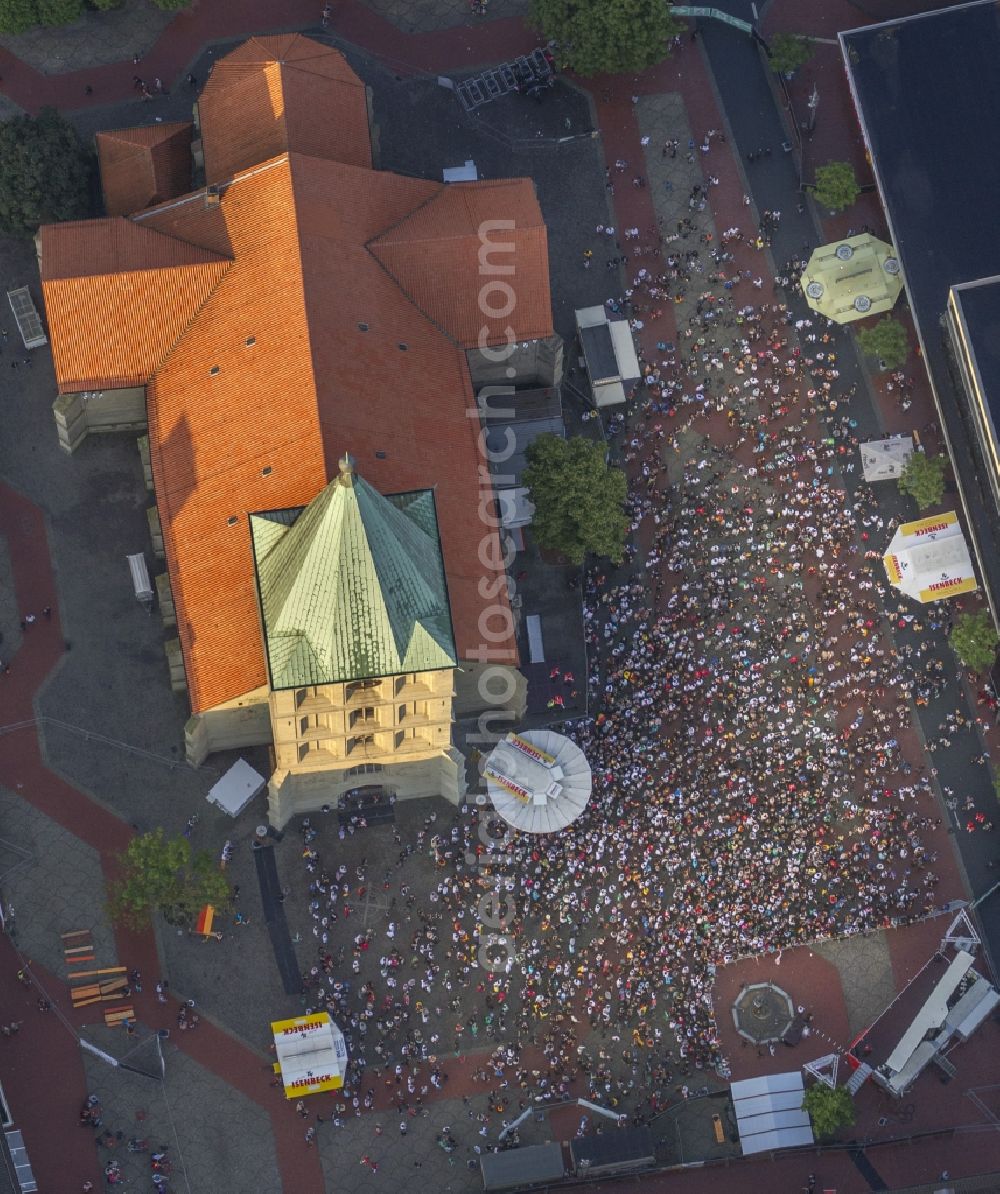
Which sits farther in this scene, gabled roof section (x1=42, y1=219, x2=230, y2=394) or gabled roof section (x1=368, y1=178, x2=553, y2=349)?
gabled roof section (x1=368, y1=178, x2=553, y2=349)

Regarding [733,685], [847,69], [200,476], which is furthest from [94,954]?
[847,69]

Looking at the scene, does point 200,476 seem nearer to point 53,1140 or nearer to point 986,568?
point 53,1140

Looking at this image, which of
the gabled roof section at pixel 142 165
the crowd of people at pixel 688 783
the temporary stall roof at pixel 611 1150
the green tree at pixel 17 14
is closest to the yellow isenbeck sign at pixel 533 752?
the crowd of people at pixel 688 783

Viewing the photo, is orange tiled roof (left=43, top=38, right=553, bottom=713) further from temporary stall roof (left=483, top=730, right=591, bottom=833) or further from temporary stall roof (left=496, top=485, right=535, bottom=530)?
temporary stall roof (left=483, top=730, right=591, bottom=833)

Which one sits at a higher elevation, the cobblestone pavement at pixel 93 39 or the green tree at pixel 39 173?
the cobblestone pavement at pixel 93 39

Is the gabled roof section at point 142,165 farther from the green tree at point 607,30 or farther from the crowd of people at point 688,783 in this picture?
the crowd of people at point 688,783

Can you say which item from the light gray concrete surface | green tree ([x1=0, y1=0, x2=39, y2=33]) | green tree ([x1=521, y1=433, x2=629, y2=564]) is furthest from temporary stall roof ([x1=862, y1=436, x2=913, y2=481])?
green tree ([x1=0, y1=0, x2=39, y2=33])
